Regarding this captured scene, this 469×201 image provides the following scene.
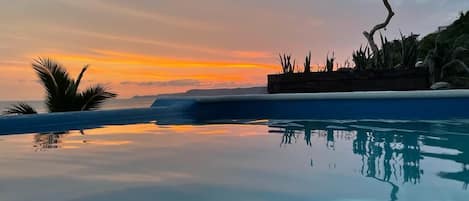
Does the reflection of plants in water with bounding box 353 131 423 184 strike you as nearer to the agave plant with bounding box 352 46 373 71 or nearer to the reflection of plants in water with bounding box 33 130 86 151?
the reflection of plants in water with bounding box 33 130 86 151

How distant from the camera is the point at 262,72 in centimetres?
984

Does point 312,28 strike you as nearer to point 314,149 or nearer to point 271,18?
point 271,18

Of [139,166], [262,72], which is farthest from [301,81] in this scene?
[139,166]

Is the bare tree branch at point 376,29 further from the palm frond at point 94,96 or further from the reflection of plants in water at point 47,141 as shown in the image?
the reflection of plants in water at point 47,141

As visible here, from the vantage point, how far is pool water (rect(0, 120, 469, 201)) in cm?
175

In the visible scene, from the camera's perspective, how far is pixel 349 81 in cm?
643

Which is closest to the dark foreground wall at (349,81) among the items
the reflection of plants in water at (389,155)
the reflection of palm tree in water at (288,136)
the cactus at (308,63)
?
the cactus at (308,63)

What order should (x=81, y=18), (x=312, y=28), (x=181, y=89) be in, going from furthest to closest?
(x=181, y=89), (x=312, y=28), (x=81, y=18)

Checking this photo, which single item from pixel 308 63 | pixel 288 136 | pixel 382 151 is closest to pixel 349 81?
pixel 308 63

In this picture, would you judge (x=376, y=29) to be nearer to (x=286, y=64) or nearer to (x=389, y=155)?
(x=286, y=64)

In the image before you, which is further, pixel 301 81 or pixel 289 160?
pixel 301 81

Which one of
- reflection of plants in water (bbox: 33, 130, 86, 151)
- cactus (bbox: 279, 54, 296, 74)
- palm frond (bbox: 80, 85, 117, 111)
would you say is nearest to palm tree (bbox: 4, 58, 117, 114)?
palm frond (bbox: 80, 85, 117, 111)

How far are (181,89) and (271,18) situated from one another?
419 cm

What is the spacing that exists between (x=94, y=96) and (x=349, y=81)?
3.98m
